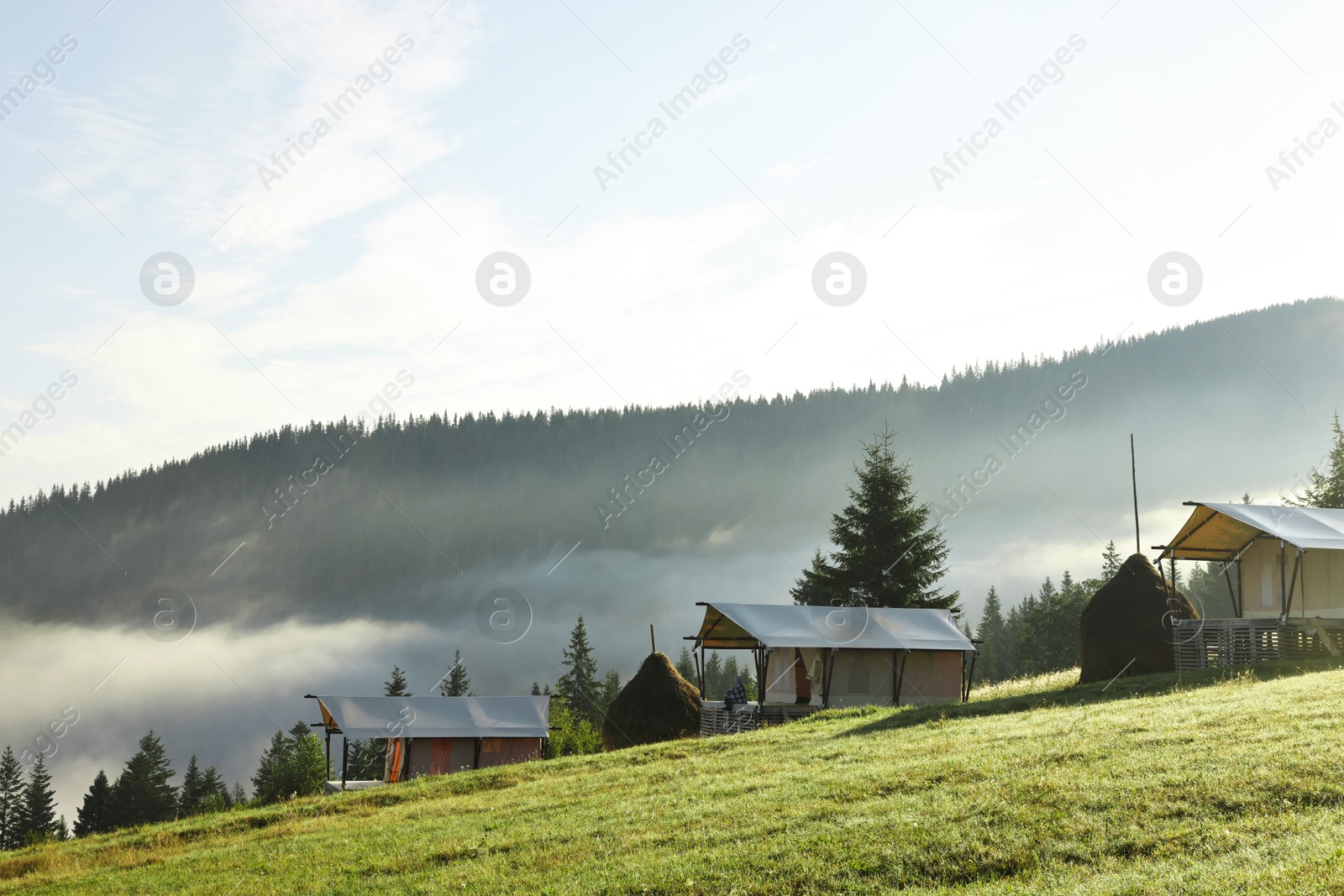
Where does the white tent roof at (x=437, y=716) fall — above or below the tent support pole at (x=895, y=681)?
below

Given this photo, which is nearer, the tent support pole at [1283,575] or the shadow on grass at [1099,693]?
the shadow on grass at [1099,693]

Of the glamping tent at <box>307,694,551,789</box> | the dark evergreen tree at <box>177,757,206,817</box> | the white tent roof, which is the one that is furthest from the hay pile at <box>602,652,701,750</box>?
the dark evergreen tree at <box>177,757,206,817</box>

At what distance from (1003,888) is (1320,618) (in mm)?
24231

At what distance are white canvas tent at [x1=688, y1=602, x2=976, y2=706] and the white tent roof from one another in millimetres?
11677

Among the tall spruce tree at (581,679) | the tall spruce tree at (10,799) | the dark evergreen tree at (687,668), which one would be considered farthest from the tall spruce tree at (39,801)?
the dark evergreen tree at (687,668)

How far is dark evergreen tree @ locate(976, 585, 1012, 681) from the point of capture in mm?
96250

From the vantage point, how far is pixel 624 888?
460 inches

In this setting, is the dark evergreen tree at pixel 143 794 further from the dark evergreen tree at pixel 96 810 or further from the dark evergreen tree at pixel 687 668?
the dark evergreen tree at pixel 687 668

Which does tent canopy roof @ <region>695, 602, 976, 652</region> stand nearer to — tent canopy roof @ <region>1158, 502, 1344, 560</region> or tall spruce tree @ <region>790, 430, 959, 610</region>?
tent canopy roof @ <region>1158, 502, 1344, 560</region>

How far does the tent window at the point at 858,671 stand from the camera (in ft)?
124

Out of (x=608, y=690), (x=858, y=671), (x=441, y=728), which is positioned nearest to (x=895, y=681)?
(x=858, y=671)

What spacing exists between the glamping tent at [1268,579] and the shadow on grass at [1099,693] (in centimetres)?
147

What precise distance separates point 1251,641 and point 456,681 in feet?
273

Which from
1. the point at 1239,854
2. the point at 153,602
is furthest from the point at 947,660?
the point at 1239,854
